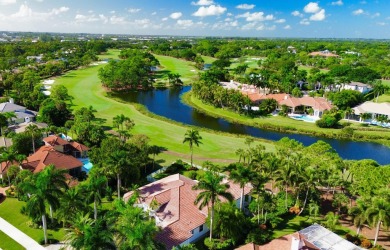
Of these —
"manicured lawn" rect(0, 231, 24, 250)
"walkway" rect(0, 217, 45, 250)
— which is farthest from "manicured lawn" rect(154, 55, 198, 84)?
"manicured lawn" rect(0, 231, 24, 250)

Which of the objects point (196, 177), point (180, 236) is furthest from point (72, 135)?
point (180, 236)

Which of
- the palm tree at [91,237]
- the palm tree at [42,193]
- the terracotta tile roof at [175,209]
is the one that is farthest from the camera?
the terracotta tile roof at [175,209]

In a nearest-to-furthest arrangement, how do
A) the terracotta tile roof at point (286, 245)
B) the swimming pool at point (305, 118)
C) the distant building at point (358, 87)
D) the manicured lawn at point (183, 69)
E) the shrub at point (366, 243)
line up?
the terracotta tile roof at point (286, 245) → the shrub at point (366, 243) → the swimming pool at point (305, 118) → the distant building at point (358, 87) → the manicured lawn at point (183, 69)

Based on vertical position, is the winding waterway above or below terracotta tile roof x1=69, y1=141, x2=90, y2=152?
below

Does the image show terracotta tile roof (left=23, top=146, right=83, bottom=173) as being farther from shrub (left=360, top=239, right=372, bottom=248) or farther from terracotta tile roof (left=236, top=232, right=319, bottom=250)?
shrub (left=360, top=239, right=372, bottom=248)

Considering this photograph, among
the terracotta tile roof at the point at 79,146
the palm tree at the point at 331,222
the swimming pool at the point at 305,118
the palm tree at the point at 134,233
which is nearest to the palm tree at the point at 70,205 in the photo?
the palm tree at the point at 134,233

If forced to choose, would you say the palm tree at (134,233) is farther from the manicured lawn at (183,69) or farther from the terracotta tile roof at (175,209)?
the manicured lawn at (183,69)

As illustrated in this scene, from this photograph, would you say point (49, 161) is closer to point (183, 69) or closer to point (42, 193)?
point (42, 193)
